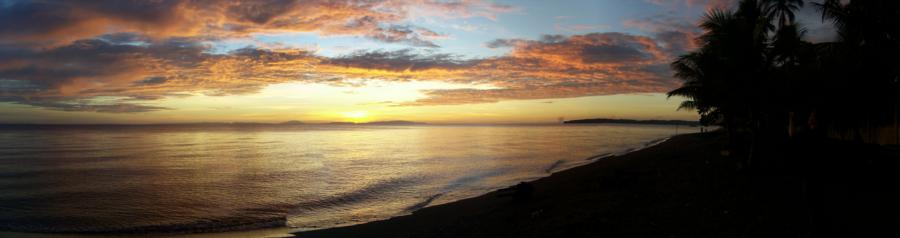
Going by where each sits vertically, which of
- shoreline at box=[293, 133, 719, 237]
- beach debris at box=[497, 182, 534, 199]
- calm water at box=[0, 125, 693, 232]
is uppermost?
beach debris at box=[497, 182, 534, 199]

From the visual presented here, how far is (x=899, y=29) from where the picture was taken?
15.4 metres

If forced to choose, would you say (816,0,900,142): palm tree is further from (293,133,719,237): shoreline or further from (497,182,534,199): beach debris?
(497,182,534,199): beach debris

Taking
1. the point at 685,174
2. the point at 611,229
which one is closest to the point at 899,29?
the point at 685,174

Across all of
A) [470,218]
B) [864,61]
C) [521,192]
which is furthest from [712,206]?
[864,61]

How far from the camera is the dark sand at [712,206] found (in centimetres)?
801

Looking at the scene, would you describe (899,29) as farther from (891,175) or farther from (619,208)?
(619,208)

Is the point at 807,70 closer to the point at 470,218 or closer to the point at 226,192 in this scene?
the point at 470,218

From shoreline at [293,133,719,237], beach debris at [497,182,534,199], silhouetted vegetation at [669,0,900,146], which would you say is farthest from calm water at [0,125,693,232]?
silhouetted vegetation at [669,0,900,146]

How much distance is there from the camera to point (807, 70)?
61.0 feet

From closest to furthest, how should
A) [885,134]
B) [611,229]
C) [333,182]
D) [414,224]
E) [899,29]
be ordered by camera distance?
[611,229]
[414,224]
[899,29]
[885,134]
[333,182]

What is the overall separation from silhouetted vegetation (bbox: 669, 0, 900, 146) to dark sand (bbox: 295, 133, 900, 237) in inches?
51.4

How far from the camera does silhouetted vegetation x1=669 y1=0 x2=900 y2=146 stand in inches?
544

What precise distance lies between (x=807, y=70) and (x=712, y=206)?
42.1ft

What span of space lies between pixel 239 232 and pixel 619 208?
435 inches
